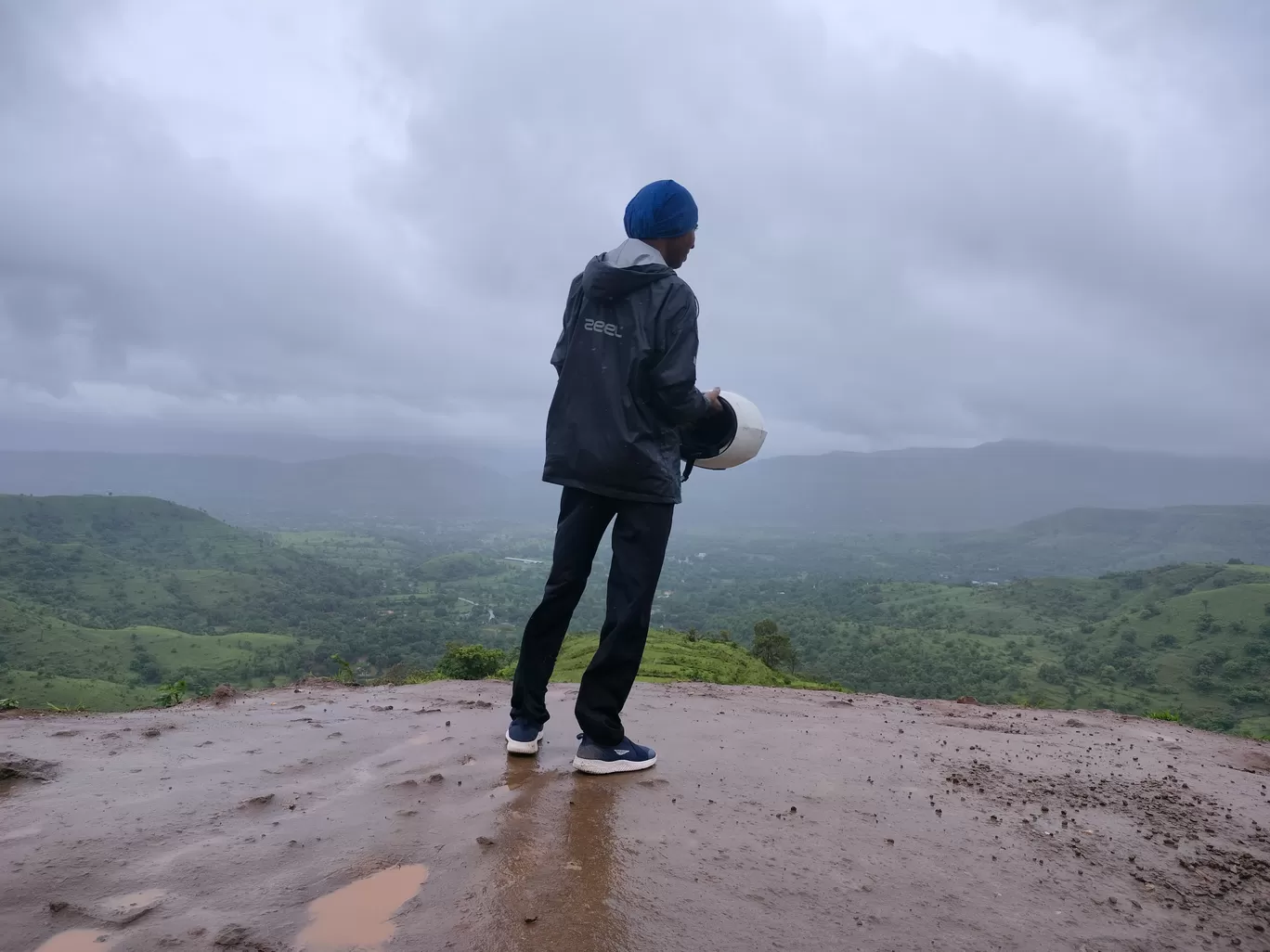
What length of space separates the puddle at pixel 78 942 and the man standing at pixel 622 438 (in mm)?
2075

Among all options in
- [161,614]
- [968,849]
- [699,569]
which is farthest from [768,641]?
[699,569]

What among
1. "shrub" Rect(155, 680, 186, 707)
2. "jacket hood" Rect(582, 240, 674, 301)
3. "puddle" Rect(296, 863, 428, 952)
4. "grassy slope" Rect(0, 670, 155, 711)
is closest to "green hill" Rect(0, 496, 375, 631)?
"grassy slope" Rect(0, 670, 155, 711)

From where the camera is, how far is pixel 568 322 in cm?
411

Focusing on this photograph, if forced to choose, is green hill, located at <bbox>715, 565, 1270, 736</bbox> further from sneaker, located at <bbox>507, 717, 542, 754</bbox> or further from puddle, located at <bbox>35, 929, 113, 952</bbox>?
puddle, located at <bbox>35, 929, 113, 952</bbox>

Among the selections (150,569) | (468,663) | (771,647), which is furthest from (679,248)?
(150,569)

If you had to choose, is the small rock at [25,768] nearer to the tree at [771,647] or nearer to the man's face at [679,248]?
the man's face at [679,248]

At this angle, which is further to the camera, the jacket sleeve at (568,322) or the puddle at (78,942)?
the jacket sleeve at (568,322)

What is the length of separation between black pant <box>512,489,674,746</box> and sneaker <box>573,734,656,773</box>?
0.16ft

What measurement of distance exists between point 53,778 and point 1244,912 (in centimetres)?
515

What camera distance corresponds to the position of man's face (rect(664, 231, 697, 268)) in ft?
13.4

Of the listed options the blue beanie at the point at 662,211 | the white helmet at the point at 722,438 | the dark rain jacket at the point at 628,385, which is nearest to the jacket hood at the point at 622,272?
the dark rain jacket at the point at 628,385

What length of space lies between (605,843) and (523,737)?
1.32 meters

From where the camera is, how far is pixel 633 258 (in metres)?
3.83

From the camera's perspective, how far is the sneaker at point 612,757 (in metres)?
3.71
